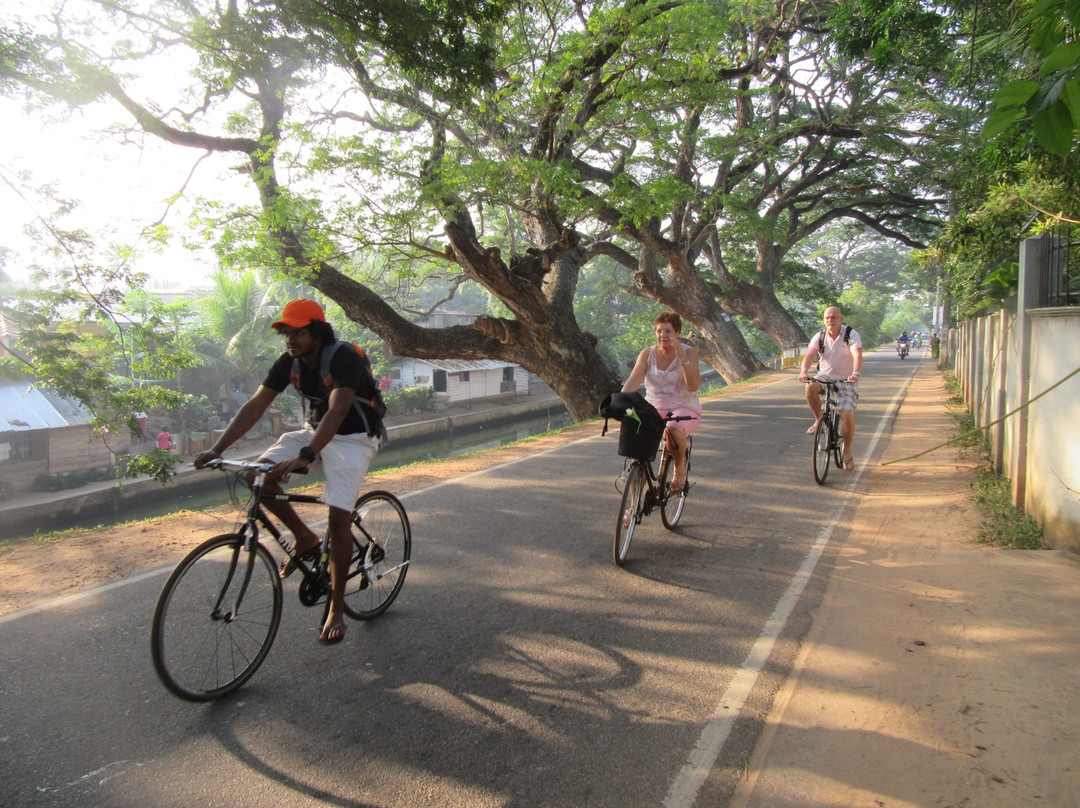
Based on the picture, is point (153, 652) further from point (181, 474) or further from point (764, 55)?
point (181, 474)

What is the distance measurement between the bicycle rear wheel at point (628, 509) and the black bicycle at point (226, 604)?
1.84m

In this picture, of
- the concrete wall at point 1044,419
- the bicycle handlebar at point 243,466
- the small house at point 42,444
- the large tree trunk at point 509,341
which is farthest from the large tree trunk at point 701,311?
the bicycle handlebar at point 243,466

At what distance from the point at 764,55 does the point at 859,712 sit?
1768 centimetres

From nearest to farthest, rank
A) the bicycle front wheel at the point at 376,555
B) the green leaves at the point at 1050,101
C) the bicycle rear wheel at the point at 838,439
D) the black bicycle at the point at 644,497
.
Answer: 1. the green leaves at the point at 1050,101
2. the bicycle front wheel at the point at 376,555
3. the black bicycle at the point at 644,497
4. the bicycle rear wheel at the point at 838,439

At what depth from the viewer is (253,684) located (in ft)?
10.9

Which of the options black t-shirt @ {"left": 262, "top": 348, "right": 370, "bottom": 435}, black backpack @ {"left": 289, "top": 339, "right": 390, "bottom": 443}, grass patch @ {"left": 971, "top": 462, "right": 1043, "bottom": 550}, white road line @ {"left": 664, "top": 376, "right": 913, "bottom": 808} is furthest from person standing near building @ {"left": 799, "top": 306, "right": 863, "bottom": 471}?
black t-shirt @ {"left": 262, "top": 348, "right": 370, "bottom": 435}

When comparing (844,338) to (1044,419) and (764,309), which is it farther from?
(764,309)

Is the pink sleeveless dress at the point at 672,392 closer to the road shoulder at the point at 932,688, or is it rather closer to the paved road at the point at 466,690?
the paved road at the point at 466,690

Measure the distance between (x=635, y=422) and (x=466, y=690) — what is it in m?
2.17

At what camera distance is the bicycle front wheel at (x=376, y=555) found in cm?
392

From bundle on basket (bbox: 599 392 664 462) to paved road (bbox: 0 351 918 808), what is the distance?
832 millimetres

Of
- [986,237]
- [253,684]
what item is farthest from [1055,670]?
[986,237]

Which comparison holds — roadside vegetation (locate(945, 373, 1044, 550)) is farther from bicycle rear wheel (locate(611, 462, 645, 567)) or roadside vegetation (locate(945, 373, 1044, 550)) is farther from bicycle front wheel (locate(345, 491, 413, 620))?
bicycle front wheel (locate(345, 491, 413, 620))

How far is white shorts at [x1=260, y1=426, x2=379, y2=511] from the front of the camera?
3465mm
